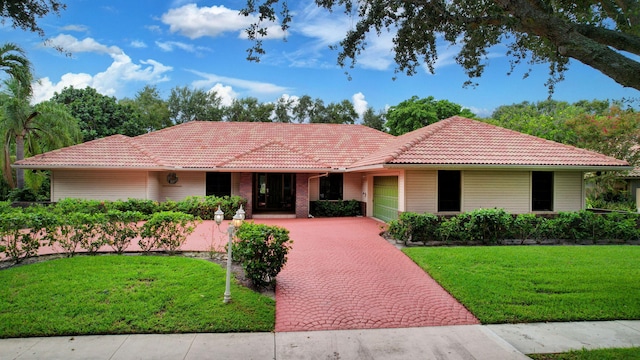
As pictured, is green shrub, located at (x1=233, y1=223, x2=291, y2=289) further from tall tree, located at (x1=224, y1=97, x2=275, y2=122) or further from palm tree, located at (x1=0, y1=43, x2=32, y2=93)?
tall tree, located at (x1=224, y1=97, x2=275, y2=122)

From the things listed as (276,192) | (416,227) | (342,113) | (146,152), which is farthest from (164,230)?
(342,113)

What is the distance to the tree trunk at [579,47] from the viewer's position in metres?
4.43

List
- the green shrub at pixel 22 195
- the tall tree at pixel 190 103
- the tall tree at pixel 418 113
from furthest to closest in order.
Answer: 1. the tall tree at pixel 190 103
2. the tall tree at pixel 418 113
3. the green shrub at pixel 22 195

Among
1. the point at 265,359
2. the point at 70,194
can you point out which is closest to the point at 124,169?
the point at 70,194

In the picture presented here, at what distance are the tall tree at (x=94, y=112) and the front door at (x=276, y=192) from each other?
15820mm

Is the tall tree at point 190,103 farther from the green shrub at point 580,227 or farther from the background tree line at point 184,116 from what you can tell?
the green shrub at point 580,227

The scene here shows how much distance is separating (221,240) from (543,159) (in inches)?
498

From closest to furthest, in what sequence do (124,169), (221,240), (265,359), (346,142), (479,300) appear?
(265,359) < (479,300) < (221,240) < (124,169) < (346,142)

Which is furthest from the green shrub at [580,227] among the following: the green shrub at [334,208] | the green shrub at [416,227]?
the green shrub at [334,208]

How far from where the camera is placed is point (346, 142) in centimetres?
2206

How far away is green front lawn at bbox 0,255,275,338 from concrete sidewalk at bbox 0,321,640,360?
0.21m

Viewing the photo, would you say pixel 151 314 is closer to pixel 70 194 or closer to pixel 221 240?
pixel 221 240

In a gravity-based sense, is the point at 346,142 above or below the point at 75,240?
above

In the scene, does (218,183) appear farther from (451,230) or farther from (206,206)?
(451,230)
